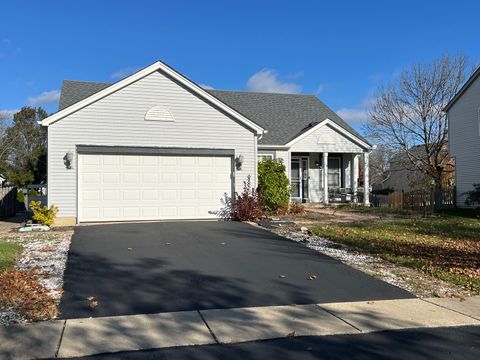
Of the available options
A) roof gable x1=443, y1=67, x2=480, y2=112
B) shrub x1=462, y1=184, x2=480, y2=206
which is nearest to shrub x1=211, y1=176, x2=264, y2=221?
shrub x1=462, y1=184, x2=480, y2=206

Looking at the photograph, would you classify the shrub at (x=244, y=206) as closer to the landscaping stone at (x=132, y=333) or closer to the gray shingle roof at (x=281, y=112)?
the gray shingle roof at (x=281, y=112)

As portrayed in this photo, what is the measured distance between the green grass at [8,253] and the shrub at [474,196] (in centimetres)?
2057

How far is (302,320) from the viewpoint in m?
5.88

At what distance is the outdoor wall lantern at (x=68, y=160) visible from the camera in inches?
573

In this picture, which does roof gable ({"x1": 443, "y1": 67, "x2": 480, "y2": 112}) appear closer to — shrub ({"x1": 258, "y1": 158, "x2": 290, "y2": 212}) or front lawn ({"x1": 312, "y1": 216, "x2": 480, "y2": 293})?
front lawn ({"x1": 312, "y1": 216, "x2": 480, "y2": 293})

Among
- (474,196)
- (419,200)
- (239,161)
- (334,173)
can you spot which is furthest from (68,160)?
(474,196)

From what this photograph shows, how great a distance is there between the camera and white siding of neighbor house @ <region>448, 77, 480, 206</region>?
77.0 feet

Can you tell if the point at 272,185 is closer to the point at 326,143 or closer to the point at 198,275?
the point at 326,143

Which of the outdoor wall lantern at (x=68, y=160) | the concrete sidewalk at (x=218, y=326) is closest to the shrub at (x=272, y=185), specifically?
the outdoor wall lantern at (x=68, y=160)

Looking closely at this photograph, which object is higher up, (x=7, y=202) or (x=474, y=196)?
(x=474, y=196)

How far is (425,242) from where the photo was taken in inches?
486

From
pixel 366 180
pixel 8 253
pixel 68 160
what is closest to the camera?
pixel 8 253

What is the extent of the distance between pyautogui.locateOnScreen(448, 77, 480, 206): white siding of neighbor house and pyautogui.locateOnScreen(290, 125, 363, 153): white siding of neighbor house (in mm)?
5425

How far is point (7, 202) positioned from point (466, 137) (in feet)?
73.0
